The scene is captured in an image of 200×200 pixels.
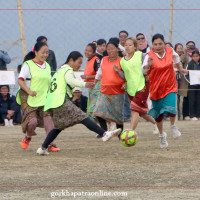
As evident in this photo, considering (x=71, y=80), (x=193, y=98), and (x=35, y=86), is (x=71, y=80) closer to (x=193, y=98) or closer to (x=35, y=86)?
(x=35, y=86)

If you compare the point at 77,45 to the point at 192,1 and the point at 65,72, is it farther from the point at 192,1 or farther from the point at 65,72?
the point at 65,72

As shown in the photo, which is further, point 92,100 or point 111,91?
point 92,100

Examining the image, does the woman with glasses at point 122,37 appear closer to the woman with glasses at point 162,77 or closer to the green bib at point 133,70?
the green bib at point 133,70

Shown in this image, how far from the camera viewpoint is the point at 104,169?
7836 millimetres

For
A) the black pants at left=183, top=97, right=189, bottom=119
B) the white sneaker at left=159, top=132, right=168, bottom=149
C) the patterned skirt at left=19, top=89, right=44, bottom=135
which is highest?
the patterned skirt at left=19, top=89, right=44, bottom=135

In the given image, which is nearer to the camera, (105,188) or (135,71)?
(105,188)

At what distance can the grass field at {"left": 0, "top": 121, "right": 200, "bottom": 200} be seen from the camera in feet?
21.4

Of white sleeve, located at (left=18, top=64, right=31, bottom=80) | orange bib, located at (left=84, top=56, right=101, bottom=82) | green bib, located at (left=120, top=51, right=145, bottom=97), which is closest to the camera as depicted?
white sleeve, located at (left=18, top=64, right=31, bottom=80)

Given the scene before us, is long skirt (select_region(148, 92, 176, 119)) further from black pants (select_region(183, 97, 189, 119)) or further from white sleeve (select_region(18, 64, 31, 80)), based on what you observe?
black pants (select_region(183, 97, 189, 119))

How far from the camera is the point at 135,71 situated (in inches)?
411

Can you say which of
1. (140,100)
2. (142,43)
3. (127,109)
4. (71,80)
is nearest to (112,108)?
(140,100)

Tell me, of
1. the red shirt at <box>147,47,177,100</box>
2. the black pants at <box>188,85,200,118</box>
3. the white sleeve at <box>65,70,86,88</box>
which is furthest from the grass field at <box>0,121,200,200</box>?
the black pants at <box>188,85,200,118</box>

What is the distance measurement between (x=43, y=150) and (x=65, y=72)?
3.64 feet

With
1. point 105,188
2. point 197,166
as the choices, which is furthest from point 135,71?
point 105,188
